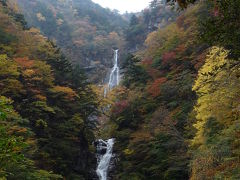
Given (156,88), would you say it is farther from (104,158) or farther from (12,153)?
(12,153)

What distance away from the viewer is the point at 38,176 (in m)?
12.7

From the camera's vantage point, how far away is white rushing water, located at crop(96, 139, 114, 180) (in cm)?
2808

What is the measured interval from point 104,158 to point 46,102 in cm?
1039

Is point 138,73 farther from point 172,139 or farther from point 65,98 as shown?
point 172,139

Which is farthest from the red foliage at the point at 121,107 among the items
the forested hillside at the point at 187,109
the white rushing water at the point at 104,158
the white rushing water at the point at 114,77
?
the white rushing water at the point at 114,77

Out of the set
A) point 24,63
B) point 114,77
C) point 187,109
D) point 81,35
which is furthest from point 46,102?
point 81,35

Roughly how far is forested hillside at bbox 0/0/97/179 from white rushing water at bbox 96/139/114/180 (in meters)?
1.01

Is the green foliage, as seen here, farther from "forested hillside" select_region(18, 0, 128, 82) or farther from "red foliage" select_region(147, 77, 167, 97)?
"forested hillside" select_region(18, 0, 128, 82)

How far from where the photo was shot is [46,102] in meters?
22.6

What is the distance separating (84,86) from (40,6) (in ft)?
204

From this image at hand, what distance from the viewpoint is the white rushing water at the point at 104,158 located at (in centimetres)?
2808

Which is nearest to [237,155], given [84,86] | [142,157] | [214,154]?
[214,154]

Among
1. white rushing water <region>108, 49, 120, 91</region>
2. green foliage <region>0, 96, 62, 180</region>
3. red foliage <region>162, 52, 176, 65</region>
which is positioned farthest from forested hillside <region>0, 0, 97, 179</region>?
white rushing water <region>108, 49, 120, 91</region>

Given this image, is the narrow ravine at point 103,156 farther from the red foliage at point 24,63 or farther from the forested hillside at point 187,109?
the red foliage at point 24,63
